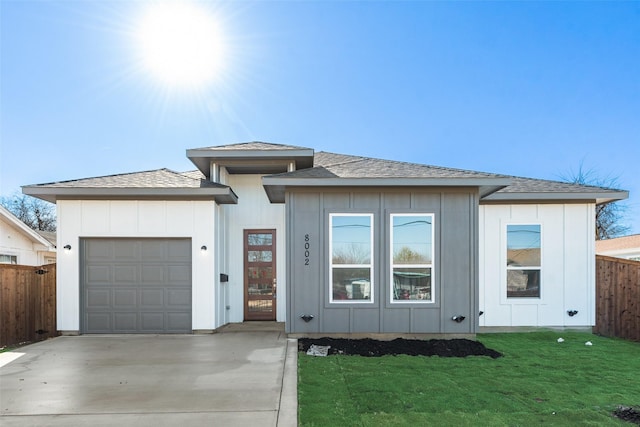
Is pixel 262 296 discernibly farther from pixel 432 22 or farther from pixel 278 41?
pixel 432 22

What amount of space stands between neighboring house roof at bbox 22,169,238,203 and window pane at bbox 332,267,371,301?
2.88 metres

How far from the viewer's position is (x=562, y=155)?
2827 centimetres

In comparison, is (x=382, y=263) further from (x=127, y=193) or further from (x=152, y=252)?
(x=127, y=193)

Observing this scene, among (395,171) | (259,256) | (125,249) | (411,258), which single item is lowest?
(259,256)

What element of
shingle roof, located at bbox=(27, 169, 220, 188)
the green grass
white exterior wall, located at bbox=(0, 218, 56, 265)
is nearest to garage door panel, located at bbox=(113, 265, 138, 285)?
shingle roof, located at bbox=(27, 169, 220, 188)

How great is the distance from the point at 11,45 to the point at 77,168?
22.8 m

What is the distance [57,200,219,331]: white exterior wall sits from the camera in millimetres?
7898

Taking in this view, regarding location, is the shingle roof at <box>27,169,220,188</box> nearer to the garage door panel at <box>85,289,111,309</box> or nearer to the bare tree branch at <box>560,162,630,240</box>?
the garage door panel at <box>85,289,111,309</box>

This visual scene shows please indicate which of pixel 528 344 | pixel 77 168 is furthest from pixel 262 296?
pixel 77 168

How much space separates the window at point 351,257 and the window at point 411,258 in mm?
462

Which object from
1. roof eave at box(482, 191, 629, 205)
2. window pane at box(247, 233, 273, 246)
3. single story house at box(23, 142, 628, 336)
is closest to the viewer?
single story house at box(23, 142, 628, 336)

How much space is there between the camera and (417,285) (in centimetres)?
734

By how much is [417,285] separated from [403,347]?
130 cm

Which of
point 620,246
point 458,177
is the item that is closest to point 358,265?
point 458,177
